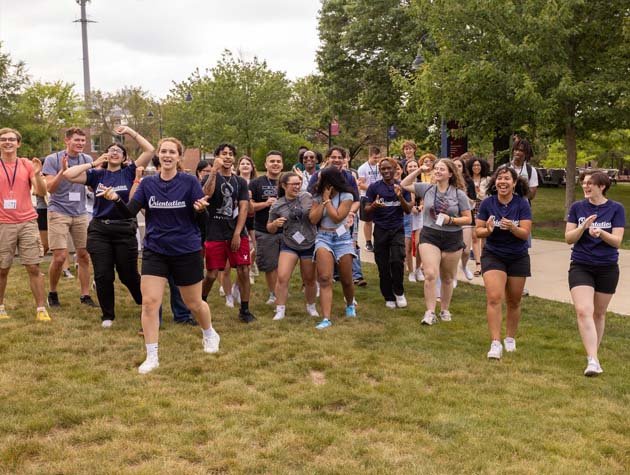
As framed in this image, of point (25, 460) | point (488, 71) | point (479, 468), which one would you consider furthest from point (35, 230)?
point (488, 71)

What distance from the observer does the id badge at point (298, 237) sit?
22.8ft

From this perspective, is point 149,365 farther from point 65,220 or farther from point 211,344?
point 65,220

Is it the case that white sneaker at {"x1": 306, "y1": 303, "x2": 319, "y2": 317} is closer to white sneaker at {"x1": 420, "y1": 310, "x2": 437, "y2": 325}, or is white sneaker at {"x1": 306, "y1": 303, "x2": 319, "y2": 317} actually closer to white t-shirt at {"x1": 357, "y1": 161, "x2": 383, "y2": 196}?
white sneaker at {"x1": 420, "y1": 310, "x2": 437, "y2": 325}

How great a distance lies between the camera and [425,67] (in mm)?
16531

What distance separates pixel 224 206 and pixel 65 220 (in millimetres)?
2220

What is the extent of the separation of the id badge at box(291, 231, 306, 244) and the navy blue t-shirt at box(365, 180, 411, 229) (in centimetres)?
113

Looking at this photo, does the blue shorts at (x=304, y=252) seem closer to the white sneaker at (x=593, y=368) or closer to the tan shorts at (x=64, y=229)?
the tan shorts at (x=64, y=229)

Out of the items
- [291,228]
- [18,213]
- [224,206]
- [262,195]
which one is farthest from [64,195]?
[291,228]

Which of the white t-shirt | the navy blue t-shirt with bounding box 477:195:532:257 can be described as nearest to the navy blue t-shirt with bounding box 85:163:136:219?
the navy blue t-shirt with bounding box 477:195:532:257

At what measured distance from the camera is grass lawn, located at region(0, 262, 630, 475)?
3.70 metres

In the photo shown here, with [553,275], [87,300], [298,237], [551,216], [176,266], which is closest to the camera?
[176,266]

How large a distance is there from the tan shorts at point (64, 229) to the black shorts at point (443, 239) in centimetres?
417

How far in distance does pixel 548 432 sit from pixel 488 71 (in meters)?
11.6

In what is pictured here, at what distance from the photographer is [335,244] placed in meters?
6.82
